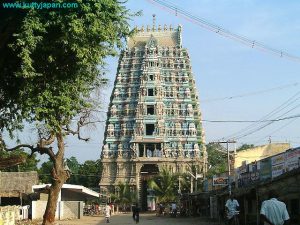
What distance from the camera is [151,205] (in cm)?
7131

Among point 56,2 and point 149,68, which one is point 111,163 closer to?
point 149,68

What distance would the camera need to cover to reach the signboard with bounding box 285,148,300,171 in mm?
21531

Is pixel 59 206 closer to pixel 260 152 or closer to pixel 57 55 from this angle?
pixel 260 152

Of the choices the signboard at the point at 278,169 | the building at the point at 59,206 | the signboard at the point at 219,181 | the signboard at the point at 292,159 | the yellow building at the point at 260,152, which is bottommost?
the building at the point at 59,206

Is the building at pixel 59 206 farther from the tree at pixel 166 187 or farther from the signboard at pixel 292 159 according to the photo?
the signboard at pixel 292 159

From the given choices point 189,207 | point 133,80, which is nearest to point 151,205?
point 133,80

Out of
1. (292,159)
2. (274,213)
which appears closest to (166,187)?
(292,159)

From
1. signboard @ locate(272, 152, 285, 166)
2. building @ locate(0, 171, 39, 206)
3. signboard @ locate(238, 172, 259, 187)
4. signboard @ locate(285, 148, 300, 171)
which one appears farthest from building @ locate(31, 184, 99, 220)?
signboard @ locate(285, 148, 300, 171)

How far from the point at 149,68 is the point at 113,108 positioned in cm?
759

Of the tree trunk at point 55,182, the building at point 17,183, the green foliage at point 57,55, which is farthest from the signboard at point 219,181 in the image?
the green foliage at point 57,55

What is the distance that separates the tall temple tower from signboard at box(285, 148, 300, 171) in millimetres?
45779

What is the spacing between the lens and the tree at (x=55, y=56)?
1213 centimetres

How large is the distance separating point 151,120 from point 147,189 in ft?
33.6

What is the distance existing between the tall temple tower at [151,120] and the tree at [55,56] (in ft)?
175
